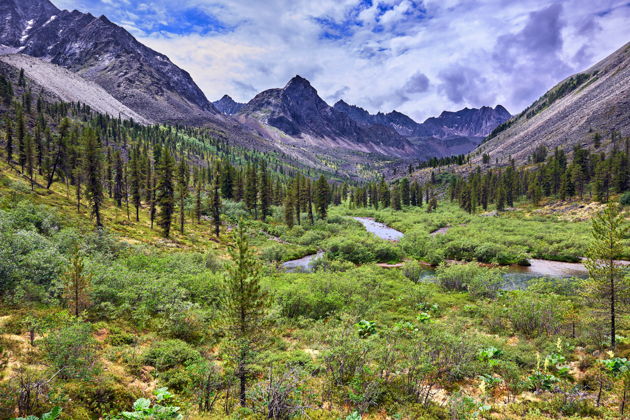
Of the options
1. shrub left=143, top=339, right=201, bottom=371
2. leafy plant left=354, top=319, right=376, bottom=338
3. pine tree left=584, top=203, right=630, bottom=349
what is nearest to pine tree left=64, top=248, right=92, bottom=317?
shrub left=143, top=339, right=201, bottom=371

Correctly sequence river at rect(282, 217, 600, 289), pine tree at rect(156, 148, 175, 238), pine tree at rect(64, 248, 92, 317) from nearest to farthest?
pine tree at rect(64, 248, 92, 317) < river at rect(282, 217, 600, 289) < pine tree at rect(156, 148, 175, 238)

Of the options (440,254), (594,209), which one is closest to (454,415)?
(440,254)

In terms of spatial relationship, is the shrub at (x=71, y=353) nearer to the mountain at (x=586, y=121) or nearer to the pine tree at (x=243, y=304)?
the pine tree at (x=243, y=304)

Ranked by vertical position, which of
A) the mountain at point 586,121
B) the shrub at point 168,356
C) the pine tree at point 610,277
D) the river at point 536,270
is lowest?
the river at point 536,270

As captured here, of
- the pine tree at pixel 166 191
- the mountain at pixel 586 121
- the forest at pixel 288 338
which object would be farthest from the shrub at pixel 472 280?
the mountain at pixel 586 121

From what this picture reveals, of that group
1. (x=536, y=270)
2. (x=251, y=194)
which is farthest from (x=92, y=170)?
(x=536, y=270)

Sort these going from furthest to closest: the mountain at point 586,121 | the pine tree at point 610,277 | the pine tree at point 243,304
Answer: the mountain at point 586,121 < the pine tree at point 610,277 < the pine tree at point 243,304

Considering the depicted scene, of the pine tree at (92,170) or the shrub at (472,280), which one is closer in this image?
the shrub at (472,280)

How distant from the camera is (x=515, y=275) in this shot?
42.3m

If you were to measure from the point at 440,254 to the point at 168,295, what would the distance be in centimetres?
4338

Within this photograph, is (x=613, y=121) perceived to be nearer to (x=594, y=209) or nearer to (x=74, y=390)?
(x=594, y=209)

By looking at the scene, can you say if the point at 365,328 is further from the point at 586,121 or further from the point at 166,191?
the point at 586,121

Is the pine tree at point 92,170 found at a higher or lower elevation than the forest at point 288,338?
higher

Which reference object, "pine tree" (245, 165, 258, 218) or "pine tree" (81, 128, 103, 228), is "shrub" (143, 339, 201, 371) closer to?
"pine tree" (81, 128, 103, 228)
